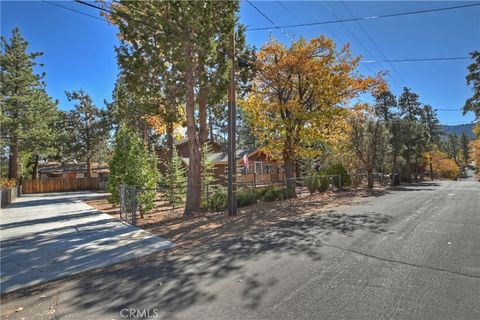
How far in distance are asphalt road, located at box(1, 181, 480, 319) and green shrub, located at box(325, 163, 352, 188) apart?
586 inches

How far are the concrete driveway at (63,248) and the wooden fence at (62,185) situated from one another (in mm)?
28042

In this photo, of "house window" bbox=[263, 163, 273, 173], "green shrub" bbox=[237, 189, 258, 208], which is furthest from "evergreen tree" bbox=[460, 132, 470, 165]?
"green shrub" bbox=[237, 189, 258, 208]

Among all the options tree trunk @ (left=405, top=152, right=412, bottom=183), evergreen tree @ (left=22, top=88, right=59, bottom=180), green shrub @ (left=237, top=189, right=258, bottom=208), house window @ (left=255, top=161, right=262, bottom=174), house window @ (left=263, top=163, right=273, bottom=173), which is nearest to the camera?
green shrub @ (left=237, top=189, right=258, bottom=208)

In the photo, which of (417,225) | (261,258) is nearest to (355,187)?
(417,225)

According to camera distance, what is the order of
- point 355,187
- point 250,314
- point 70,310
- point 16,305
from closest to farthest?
point 250,314 < point 70,310 < point 16,305 < point 355,187

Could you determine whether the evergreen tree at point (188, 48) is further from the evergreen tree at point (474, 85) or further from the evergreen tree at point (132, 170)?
the evergreen tree at point (474, 85)

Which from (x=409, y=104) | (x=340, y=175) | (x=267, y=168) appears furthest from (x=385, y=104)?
(x=340, y=175)

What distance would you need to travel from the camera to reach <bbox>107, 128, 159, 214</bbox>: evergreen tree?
12.5 meters

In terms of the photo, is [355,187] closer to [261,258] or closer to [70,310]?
[261,258]

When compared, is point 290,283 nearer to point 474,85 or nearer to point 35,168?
point 474,85

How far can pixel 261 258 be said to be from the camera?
18.8 ft

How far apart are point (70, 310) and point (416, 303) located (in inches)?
171

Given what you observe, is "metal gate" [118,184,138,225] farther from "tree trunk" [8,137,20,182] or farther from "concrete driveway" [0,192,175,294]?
"tree trunk" [8,137,20,182]

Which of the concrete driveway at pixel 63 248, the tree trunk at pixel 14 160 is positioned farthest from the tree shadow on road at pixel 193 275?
the tree trunk at pixel 14 160
